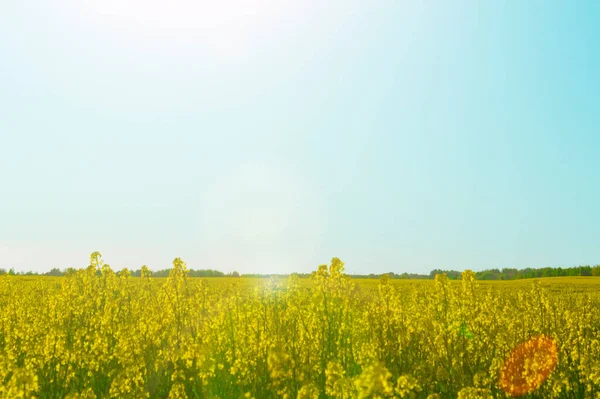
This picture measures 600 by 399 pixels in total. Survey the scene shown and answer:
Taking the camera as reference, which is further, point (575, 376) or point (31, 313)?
point (31, 313)

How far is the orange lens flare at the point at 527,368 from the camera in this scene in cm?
538

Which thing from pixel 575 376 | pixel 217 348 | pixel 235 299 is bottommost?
pixel 575 376

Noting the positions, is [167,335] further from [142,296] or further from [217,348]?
[142,296]

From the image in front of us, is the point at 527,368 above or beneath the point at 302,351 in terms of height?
beneath

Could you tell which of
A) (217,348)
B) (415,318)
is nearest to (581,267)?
(415,318)

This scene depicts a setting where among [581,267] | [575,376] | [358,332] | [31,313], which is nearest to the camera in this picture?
[575,376]

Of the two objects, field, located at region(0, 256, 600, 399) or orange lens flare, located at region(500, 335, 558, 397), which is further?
orange lens flare, located at region(500, 335, 558, 397)

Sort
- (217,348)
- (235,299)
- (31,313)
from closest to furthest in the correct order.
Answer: (217,348) < (235,299) < (31,313)

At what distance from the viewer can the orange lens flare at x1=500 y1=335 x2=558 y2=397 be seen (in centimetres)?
538

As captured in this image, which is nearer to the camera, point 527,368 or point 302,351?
point 527,368

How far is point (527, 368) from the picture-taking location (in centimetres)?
545

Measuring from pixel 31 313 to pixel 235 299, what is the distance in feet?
20.0

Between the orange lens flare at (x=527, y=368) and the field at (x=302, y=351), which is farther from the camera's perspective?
the orange lens flare at (x=527, y=368)

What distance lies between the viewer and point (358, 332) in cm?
845
